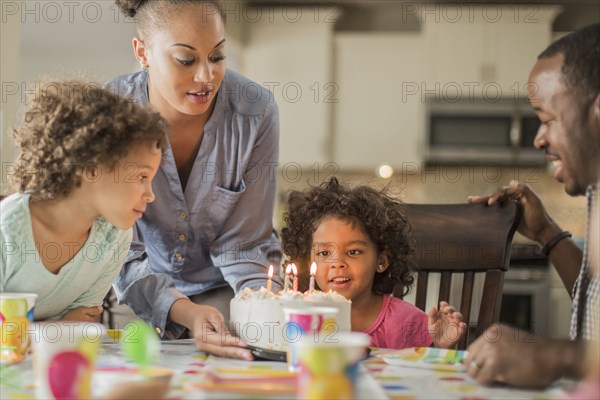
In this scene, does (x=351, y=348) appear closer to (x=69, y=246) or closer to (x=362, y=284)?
(x=69, y=246)

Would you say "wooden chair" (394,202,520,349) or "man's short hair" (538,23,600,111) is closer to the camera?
"man's short hair" (538,23,600,111)

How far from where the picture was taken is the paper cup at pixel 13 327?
123 cm

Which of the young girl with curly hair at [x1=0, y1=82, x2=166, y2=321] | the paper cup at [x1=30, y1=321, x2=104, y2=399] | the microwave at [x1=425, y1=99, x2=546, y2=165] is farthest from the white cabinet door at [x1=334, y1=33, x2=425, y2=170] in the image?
the paper cup at [x1=30, y1=321, x2=104, y2=399]

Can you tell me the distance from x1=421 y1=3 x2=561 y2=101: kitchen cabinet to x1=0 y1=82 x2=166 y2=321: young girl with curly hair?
3.94m

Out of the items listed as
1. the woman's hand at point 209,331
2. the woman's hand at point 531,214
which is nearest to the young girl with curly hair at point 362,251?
the woman's hand at point 531,214

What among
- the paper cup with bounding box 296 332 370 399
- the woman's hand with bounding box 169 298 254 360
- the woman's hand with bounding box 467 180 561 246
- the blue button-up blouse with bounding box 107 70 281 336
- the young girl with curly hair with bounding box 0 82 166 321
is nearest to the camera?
the paper cup with bounding box 296 332 370 399

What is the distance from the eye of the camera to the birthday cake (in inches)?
50.3

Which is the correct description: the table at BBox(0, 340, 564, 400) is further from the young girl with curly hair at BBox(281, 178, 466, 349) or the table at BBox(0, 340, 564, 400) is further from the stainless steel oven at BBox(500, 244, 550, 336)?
the stainless steel oven at BBox(500, 244, 550, 336)

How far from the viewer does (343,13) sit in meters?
5.84

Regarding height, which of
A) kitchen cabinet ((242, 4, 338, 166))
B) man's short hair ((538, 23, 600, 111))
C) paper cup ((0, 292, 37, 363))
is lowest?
paper cup ((0, 292, 37, 363))

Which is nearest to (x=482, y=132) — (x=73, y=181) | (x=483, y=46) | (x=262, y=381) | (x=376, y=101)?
(x=483, y=46)

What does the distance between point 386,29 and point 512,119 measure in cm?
134

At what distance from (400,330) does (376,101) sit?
3.85 metres

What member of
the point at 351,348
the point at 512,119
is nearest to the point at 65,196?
the point at 351,348
